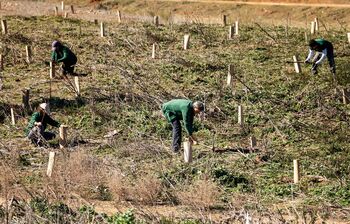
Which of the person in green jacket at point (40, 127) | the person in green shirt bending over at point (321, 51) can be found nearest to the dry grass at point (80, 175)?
the person in green jacket at point (40, 127)

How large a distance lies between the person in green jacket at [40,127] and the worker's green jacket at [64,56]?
3655 mm

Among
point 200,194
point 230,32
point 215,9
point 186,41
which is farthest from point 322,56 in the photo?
point 215,9

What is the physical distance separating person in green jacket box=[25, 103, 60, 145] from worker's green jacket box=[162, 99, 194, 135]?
2.20 m

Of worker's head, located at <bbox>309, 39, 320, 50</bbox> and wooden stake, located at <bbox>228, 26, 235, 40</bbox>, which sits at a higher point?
worker's head, located at <bbox>309, 39, 320, 50</bbox>

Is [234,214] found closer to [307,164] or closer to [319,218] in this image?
[319,218]

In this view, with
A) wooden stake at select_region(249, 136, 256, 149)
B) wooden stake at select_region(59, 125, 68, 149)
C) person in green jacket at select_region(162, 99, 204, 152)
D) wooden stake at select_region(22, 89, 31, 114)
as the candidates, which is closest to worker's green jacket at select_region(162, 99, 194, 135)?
person in green jacket at select_region(162, 99, 204, 152)

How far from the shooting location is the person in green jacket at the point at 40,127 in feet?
47.8

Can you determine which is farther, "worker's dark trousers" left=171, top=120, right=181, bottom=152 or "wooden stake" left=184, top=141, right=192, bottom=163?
"worker's dark trousers" left=171, top=120, right=181, bottom=152

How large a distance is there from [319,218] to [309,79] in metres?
8.25

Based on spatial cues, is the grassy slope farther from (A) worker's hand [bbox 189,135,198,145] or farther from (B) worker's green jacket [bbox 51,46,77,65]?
(B) worker's green jacket [bbox 51,46,77,65]

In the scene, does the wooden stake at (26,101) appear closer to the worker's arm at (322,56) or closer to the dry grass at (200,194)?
the dry grass at (200,194)

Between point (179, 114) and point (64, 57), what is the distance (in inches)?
206

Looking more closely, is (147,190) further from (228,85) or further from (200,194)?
(228,85)

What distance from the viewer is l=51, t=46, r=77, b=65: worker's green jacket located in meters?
18.5
